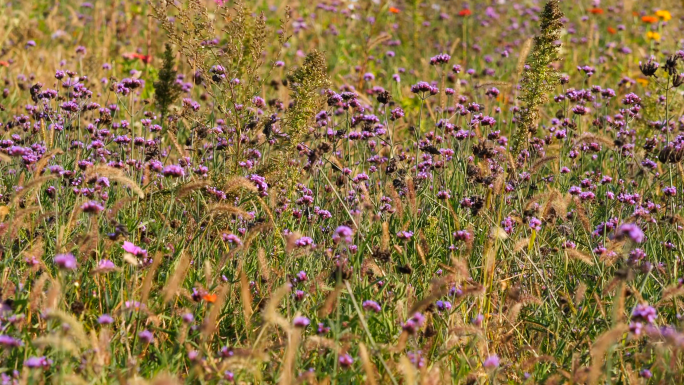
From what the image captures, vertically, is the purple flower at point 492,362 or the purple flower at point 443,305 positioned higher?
the purple flower at point 492,362

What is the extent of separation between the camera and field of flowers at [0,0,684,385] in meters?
2.78

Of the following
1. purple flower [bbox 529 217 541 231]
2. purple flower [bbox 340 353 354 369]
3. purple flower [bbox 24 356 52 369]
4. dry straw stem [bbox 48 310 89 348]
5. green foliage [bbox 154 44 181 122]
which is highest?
dry straw stem [bbox 48 310 89 348]

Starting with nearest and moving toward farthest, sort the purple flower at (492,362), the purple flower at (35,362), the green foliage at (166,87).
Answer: the purple flower at (35,362)
the purple flower at (492,362)
the green foliage at (166,87)

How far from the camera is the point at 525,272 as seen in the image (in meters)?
3.90

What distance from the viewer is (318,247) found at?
144 inches

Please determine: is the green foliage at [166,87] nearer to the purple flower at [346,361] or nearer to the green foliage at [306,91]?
the green foliage at [306,91]

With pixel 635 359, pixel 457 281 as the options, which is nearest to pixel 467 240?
pixel 457 281

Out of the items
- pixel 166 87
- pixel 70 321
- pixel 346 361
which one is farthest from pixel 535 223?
pixel 166 87

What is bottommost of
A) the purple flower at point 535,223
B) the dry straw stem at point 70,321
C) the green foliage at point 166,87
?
the green foliage at point 166,87

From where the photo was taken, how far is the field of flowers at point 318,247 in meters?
2.78

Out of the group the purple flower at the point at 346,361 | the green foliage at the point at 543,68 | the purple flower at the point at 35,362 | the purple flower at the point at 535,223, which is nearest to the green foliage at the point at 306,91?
the green foliage at the point at 543,68

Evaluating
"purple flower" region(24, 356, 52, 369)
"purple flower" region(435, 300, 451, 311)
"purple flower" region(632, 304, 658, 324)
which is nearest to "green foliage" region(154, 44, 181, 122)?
"purple flower" region(435, 300, 451, 311)

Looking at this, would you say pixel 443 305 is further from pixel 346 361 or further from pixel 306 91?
pixel 306 91

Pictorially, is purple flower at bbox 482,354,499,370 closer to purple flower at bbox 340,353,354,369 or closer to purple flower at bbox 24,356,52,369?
purple flower at bbox 340,353,354,369
